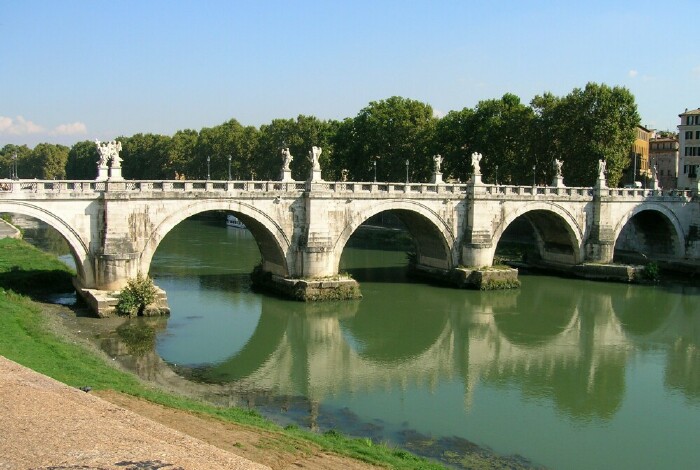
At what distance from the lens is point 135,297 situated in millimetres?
25016

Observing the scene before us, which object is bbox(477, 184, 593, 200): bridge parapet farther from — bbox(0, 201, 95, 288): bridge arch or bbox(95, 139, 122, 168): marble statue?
bbox(0, 201, 95, 288): bridge arch

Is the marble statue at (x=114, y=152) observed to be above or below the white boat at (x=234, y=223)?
above

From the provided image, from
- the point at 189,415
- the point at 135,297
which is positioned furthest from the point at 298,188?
the point at 189,415

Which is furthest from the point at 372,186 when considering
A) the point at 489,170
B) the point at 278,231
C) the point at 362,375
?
the point at 489,170

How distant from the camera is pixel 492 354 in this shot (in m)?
24.3

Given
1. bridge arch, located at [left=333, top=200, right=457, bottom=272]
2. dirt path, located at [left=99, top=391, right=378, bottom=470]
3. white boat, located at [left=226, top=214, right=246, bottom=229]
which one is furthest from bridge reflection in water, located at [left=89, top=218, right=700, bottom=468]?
white boat, located at [left=226, top=214, right=246, bottom=229]

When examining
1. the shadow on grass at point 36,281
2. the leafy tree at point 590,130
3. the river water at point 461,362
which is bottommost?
the river water at point 461,362

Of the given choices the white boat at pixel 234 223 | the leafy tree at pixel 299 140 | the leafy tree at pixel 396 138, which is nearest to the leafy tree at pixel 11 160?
the white boat at pixel 234 223

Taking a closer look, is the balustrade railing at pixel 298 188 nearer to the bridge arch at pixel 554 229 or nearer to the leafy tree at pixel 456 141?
the bridge arch at pixel 554 229

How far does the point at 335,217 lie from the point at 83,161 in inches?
3505

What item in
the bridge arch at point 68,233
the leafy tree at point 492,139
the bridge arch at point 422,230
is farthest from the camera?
the leafy tree at point 492,139

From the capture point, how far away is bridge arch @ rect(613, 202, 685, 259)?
137ft

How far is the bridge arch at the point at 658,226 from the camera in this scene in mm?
41622

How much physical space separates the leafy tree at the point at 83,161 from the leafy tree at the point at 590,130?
75752 millimetres
